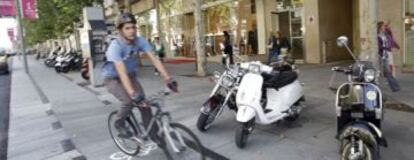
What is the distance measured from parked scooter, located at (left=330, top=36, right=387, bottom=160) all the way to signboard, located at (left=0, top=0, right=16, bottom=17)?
24811 mm

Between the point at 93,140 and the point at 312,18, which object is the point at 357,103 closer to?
the point at 93,140

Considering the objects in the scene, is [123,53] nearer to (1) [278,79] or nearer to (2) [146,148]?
(2) [146,148]

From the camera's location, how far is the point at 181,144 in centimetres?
446

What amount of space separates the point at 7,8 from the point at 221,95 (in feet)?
76.3

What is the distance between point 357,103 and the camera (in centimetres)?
442

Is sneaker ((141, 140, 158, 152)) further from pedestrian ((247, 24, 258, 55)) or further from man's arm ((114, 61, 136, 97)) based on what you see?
pedestrian ((247, 24, 258, 55))

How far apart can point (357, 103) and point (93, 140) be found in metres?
3.90

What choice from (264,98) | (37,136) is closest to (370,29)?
(264,98)

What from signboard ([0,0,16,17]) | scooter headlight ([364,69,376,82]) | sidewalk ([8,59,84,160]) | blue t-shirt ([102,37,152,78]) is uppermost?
signboard ([0,0,16,17])

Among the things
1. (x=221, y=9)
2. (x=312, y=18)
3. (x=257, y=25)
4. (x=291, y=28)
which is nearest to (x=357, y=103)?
(x=312, y=18)

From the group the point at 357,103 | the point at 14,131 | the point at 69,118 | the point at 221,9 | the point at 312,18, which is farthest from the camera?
the point at 221,9

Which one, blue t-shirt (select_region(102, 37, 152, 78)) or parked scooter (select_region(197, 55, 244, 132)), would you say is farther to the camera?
parked scooter (select_region(197, 55, 244, 132))

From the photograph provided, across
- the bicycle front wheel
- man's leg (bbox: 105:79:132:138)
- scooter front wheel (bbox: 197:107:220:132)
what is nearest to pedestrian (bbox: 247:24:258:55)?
scooter front wheel (bbox: 197:107:220:132)

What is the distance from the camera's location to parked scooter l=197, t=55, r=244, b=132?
6.00 metres
